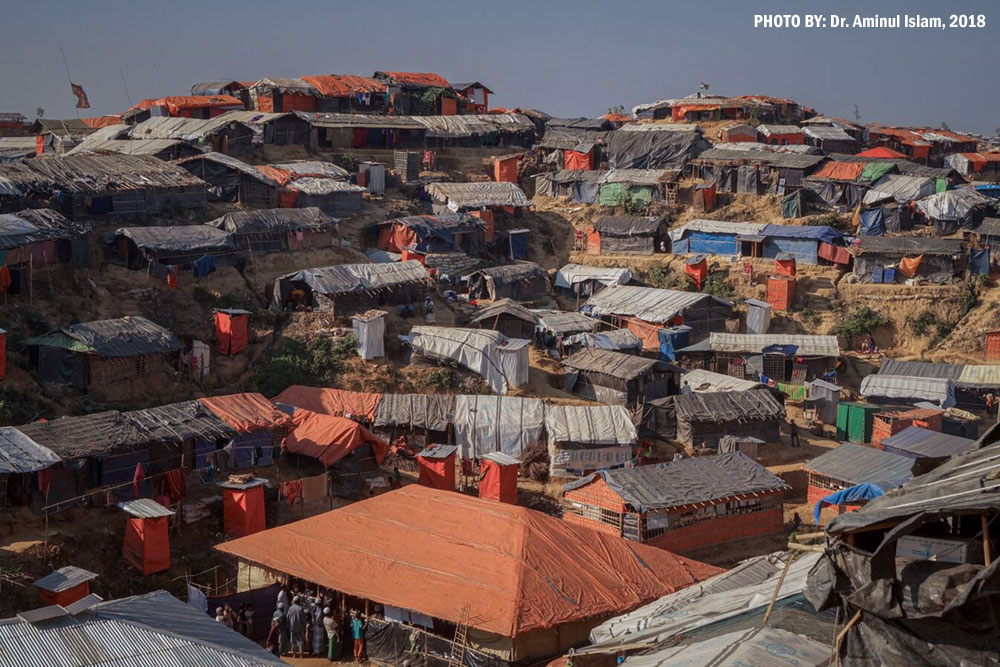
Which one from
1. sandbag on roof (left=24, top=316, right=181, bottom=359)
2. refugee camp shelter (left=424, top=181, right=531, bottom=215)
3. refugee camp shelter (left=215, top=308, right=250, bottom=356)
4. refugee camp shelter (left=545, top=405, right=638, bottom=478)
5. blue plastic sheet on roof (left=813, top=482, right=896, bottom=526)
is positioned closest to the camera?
blue plastic sheet on roof (left=813, top=482, right=896, bottom=526)

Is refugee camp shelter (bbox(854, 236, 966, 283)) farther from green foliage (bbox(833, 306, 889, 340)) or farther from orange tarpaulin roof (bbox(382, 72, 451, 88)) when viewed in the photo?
orange tarpaulin roof (bbox(382, 72, 451, 88))

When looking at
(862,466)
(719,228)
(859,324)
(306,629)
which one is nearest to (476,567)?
(306,629)

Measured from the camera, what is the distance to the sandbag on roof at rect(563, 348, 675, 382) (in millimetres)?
33406

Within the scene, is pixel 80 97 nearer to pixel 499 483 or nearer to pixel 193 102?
pixel 193 102

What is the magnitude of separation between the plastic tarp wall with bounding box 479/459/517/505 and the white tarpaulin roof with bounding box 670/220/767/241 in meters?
22.7

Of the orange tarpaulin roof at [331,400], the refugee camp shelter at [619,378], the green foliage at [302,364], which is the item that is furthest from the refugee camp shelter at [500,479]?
the green foliage at [302,364]

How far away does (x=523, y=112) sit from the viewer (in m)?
67.3

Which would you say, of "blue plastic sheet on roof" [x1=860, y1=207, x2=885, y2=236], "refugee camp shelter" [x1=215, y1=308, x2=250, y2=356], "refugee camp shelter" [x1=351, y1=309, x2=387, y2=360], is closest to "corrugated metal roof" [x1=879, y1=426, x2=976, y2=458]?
"refugee camp shelter" [x1=351, y1=309, x2=387, y2=360]

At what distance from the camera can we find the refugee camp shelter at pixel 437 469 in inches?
1073

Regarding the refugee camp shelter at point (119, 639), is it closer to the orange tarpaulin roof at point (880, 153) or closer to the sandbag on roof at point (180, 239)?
the sandbag on roof at point (180, 239)

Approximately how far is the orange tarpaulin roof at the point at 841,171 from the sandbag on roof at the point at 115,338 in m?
32.1

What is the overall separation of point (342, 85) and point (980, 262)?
33292 millimetres

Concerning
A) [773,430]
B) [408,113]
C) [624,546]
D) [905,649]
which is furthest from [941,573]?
[408,113]

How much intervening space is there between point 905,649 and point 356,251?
114ft
